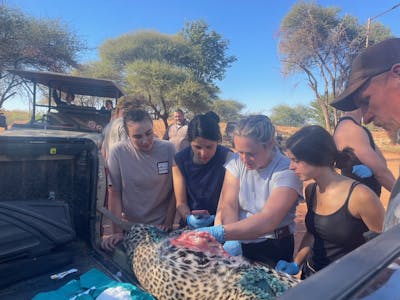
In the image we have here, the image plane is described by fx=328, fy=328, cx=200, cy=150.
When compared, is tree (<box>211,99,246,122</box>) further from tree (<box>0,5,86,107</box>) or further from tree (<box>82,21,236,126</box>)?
tree (<box>0,5,86,107</box>)

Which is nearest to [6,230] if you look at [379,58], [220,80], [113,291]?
[113,291]

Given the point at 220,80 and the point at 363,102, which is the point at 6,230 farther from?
the point at 220,80

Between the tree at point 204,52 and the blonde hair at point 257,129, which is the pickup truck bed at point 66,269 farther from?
the tree at point 204,52

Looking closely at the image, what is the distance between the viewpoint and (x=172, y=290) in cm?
147

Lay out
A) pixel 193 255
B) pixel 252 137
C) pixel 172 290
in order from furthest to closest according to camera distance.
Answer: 1. pixel 252 137
2. pixel 193 255
3. pixel 172 290

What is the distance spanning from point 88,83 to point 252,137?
5938mm

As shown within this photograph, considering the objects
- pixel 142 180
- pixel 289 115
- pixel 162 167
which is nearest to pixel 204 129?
pixel 162 167

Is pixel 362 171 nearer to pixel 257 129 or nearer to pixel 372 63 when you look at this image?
pixel 257 129

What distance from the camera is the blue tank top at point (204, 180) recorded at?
2469 millimetres

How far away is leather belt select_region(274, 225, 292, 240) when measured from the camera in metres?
2.05

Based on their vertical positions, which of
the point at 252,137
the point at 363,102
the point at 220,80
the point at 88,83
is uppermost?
the point at 220,80

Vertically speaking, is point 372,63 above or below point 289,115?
below

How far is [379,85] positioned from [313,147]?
2.00 feet

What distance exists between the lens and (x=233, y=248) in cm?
199
